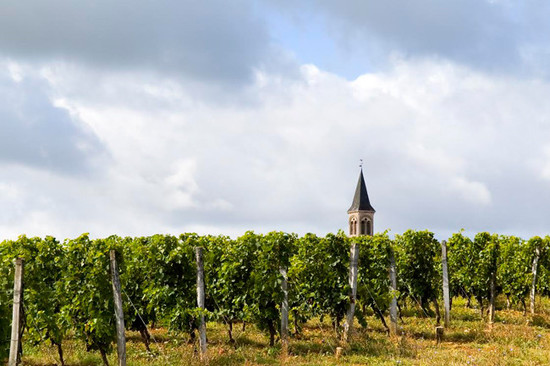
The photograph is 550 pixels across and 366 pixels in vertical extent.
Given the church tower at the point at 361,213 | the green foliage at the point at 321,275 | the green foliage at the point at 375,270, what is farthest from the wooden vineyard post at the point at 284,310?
the church tower at the point at 361,213

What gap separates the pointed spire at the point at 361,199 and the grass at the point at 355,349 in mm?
66467

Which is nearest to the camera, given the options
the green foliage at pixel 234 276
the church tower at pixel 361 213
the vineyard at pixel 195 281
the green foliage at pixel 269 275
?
the vineyard at pixel 195 281

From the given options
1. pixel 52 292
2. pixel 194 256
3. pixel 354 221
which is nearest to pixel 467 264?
pixel 194 256

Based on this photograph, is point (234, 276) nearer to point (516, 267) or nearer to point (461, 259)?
point (461, 259)

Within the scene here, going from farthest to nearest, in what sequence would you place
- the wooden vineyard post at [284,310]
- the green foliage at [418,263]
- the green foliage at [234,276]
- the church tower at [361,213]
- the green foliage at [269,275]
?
the church tower at [361,213]
the green foliage at [418,263]
the green foliage at [234,276]
the green foliage at [269,275]
the wooden vineyard post at [284,310]

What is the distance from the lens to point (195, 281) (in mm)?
13281

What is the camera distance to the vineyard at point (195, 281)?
12.2 metres

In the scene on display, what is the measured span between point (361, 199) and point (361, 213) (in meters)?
2.25

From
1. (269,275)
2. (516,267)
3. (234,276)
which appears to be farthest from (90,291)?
(516,267)

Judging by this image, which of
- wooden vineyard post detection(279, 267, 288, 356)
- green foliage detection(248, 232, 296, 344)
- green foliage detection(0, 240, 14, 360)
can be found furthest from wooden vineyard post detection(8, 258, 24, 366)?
wooden vineyard post detection(279, 267, 288, 356)

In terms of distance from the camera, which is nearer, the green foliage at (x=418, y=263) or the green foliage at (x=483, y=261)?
the green foliage at (x=418, y=263)

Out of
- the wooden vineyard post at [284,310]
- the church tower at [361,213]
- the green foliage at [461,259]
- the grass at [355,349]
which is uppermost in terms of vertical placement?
the church tower at [361,213]

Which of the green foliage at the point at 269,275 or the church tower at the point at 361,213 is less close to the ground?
the church tower at the point at 361,213

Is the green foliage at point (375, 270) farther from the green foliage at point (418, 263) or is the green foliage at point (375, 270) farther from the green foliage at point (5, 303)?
the green foliage at point (5, 303)
